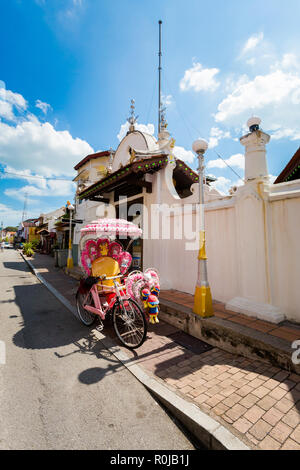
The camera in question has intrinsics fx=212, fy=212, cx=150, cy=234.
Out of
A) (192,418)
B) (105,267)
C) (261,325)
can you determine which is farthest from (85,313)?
(261,325)

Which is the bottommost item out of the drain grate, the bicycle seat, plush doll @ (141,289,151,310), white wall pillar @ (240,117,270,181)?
the drain grate

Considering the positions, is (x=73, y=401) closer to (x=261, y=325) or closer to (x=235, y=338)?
(x=235, y=338)

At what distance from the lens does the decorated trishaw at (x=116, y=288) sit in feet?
13.6

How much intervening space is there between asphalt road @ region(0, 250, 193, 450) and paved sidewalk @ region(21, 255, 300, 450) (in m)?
0.46

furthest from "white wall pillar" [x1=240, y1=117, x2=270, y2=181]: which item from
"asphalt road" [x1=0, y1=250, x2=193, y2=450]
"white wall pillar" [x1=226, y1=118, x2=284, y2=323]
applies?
"asphalt road" [x1=0, y1=250, x2=193, y2=450]

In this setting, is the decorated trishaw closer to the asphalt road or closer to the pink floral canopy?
the pink floral canopy

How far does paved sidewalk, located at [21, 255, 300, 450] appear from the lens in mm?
2113

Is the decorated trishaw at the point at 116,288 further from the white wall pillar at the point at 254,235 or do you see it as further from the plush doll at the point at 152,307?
the white wall pillar at the point at 254,235

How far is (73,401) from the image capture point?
265 cm

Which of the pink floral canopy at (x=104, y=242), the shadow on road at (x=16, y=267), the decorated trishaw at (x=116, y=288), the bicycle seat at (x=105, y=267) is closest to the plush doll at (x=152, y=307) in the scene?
the decorated trishaw at (x=116, y=288)

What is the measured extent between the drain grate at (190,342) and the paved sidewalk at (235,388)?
0.08 meters

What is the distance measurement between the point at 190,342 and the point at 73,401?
7.94 feet

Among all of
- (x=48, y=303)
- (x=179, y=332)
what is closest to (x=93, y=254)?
(x=179, y=332)
